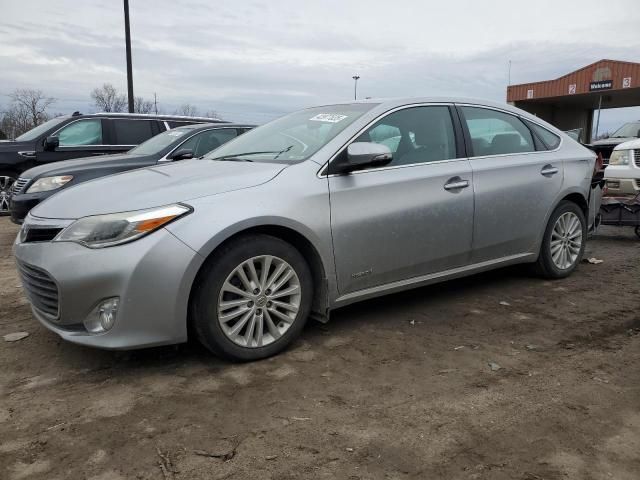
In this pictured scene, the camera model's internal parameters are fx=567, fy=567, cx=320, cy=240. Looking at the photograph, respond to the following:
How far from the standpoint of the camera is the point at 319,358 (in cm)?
343

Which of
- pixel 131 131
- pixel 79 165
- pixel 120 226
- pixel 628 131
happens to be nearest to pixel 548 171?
pixel 120 226

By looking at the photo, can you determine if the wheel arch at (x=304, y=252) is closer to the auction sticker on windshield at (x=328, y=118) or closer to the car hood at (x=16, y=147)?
the auction sticker on windshield at (x=328, y=118)

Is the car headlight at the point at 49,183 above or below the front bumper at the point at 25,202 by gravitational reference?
above

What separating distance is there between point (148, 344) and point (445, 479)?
1672 mm

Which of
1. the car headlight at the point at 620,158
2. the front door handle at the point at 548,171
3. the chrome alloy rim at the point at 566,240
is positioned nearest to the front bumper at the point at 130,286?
the front door handle at the point at 548,171

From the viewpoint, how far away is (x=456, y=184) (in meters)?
4.14

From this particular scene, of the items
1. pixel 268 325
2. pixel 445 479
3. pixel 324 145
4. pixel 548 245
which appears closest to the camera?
pixel 445 479

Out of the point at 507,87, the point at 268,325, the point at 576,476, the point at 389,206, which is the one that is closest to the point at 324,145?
the point at 389,206

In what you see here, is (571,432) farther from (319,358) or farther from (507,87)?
(507,87)

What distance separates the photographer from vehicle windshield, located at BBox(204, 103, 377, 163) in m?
3.80

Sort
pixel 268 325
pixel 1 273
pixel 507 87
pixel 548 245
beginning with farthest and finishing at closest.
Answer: pixel 507 87 < pixel 1 273 < pixel 548 245 < pixel 268 325

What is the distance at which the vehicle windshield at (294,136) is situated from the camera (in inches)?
149

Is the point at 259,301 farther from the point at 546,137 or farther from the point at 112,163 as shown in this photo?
the point at 112,163

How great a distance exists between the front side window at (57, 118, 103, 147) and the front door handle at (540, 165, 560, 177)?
689 cm
